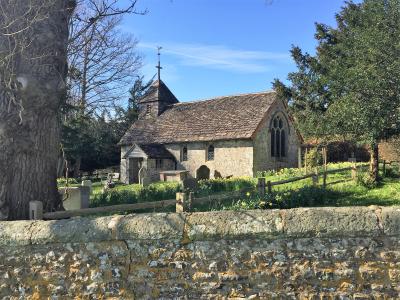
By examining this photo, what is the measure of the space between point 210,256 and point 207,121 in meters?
27.6

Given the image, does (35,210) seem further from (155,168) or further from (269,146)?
(155,168)

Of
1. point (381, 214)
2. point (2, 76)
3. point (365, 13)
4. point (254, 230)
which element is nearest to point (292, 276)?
point (254, 230)

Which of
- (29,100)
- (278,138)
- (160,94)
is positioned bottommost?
(29,100)

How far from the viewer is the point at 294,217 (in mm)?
3893

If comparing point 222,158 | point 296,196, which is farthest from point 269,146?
point 296,196

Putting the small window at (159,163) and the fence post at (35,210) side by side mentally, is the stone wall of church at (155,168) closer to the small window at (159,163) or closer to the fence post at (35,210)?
the small window at (159,163)

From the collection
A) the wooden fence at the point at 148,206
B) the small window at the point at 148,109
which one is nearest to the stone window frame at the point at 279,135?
the small window at the point at 148,109

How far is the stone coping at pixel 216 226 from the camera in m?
3.78

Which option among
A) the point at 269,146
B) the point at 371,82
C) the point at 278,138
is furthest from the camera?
the point at 278,138

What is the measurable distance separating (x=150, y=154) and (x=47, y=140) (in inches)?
999

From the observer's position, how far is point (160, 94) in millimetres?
37125

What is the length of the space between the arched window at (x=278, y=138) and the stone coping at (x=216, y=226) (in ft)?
85.1

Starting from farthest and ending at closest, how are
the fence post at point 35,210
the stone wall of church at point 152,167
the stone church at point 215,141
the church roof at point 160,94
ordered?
the church roof at point 160,94, the stone wall of church at point 152,167, the stone church at point 215,141, the fence post at point 35,210

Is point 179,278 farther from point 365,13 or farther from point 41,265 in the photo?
point 365,13
